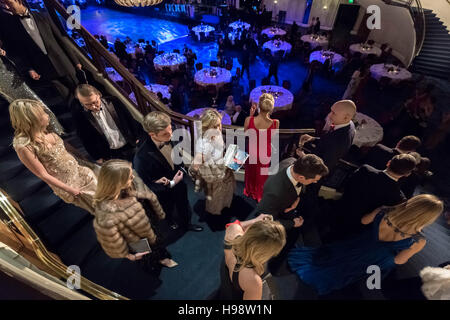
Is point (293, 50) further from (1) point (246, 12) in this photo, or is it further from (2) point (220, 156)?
(2) point (220, 156)

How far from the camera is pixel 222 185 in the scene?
3.08 meters

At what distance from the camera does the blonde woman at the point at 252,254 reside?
57.9 inches

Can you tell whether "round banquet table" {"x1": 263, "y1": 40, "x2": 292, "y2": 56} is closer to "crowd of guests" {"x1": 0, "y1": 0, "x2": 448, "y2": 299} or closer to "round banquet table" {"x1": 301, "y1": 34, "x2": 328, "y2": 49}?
"round banquet table" {"x1": 301, "y1": 34, "x2": 328, "y2": 49}

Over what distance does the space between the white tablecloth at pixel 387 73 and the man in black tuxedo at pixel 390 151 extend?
680 centimetres

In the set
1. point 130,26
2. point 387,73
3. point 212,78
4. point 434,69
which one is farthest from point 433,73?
point 130,26

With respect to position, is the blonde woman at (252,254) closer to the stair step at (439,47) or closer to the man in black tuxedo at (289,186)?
the man in black tuxedo at (289,186)

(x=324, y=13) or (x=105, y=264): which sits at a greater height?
(x=324, y=13)

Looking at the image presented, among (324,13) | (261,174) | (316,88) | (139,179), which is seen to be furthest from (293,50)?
(139,179)

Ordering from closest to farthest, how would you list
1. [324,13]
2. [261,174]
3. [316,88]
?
[261,174], [316,88], [324,13]

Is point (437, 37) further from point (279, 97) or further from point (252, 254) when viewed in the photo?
point (252, 254)

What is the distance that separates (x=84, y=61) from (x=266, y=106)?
120 inches

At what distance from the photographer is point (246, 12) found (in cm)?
1563

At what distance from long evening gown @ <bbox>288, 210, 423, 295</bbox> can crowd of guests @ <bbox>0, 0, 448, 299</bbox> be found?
1 centimetres
